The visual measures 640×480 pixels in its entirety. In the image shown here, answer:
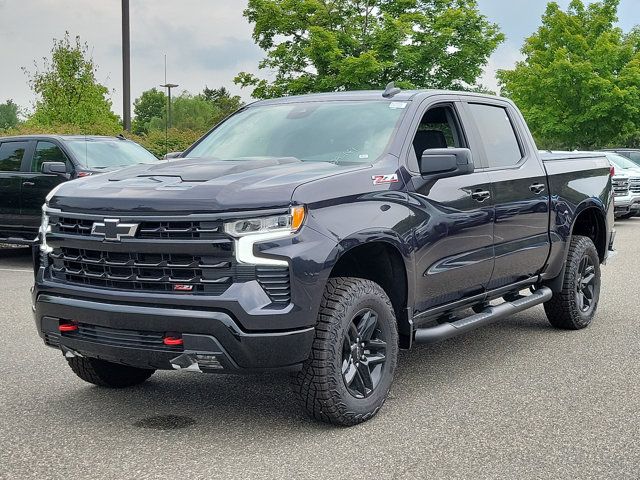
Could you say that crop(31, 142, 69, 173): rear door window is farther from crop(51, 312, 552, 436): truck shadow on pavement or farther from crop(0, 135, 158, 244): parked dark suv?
crop(51, 312, 552, 436): truck shadow on pavement

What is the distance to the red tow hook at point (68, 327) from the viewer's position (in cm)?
467

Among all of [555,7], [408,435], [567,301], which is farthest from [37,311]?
[555,7]

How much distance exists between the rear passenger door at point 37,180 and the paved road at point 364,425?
5985mm

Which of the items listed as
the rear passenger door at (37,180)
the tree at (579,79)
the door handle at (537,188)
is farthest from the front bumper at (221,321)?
the tree at (579,79)

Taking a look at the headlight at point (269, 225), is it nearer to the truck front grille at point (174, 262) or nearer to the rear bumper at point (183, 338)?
the truck front grille at point (174, 262)

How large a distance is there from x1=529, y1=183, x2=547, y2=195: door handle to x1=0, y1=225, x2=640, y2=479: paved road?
1.23 m

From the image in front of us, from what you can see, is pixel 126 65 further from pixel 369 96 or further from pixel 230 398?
pixel 230 398

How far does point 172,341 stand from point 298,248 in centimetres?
78

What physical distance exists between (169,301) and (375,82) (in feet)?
111

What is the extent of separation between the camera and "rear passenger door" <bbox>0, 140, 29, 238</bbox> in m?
12.7

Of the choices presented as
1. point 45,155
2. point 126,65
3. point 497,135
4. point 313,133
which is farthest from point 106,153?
point 126,65

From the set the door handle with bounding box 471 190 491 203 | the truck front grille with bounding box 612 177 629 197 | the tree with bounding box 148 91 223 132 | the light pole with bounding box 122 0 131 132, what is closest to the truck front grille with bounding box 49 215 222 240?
the door handle with bounding box 471 190 491 203

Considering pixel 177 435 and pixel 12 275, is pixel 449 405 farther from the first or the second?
pixel 12 275

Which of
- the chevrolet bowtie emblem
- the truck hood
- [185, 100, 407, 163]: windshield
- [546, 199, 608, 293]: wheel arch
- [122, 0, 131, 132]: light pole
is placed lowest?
[546, 199, 608, 293]: wheel arch
